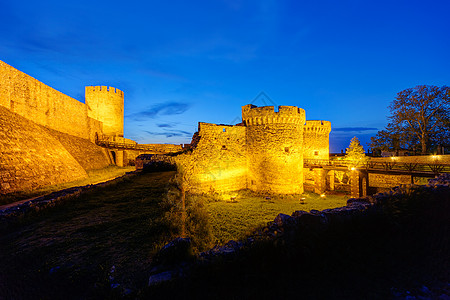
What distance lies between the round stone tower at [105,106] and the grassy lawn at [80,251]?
29145 millimetres

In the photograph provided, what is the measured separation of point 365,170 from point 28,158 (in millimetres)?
24573

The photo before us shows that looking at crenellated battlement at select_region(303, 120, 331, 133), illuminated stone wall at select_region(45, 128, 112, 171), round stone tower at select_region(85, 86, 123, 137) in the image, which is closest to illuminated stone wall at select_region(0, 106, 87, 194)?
illuminated stone wall at select_region(45, 128, 112, 171)

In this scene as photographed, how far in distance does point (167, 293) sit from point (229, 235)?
5.52m

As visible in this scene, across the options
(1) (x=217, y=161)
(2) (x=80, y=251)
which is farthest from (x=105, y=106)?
(2) (x=80, y=251)

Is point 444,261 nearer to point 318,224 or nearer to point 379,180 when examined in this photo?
point 318,224

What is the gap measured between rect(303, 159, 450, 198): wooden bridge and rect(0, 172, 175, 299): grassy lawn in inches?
712

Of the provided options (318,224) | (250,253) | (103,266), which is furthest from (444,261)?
(103,266)

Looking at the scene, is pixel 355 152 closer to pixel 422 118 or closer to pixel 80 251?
pixel 422 118

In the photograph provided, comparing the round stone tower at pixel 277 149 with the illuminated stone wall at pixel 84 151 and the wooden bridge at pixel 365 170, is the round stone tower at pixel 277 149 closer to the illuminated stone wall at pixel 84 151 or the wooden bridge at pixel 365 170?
the wooden bridge at pixel 365 170

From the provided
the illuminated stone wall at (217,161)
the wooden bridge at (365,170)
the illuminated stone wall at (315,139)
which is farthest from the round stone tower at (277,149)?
the illuminated stone wall at (315,139)

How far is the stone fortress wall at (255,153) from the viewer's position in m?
17.6

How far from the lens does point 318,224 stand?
4598 millimetres

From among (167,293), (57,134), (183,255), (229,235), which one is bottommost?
(229,235)

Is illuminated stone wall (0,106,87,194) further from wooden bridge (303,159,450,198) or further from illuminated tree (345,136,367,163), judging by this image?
illuminated tree (345,136,367,163)
